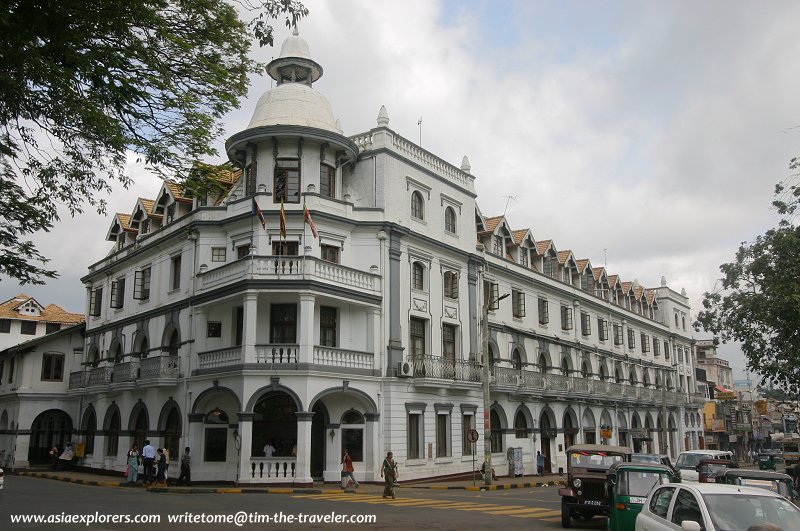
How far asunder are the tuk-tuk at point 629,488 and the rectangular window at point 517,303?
25041 mm

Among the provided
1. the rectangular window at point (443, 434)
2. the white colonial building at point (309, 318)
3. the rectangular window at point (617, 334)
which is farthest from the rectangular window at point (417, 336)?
the rectangular window at point (617, 334)

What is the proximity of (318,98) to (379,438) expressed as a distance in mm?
15311

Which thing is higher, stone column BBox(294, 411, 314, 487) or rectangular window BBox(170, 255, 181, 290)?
rectangular window BBox(170, 255, 181, 290)

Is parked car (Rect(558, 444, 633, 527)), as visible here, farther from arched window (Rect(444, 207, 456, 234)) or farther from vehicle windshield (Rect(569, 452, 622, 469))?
arched window (Rect(444, 207, 456, 234))

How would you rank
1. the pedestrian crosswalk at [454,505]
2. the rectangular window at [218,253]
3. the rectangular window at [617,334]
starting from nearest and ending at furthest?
the pedestrian crosswalk at [454,505], the rectangular window at [218,253], the rectangular window at [617,334]

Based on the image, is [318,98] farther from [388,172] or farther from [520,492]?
[520,492]

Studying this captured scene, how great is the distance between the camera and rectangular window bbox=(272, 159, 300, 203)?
98.7 ft

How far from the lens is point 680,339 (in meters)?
67.8

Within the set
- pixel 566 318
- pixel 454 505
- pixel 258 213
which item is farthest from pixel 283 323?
pixel 566 318

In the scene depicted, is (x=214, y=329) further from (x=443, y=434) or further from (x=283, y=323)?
(x=443, y=434)

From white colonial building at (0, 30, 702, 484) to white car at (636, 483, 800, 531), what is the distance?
17.1 meters

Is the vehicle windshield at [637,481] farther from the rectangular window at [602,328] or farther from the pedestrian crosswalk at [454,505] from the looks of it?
the rectangular window at [602,328]

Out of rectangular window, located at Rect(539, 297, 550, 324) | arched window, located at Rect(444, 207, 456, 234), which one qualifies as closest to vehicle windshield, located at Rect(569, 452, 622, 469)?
arched window, located at Rect(444, 207, 456, 234)

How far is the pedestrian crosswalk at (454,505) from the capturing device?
62.5 feet
